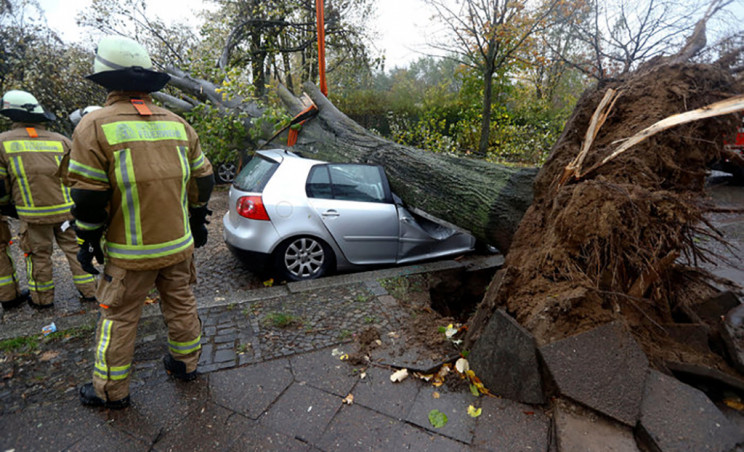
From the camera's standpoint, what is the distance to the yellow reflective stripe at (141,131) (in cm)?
218

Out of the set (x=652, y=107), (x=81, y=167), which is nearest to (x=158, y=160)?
(x=81, y=167)

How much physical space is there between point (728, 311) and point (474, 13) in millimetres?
8642

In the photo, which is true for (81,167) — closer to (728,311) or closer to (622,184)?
(622,184)

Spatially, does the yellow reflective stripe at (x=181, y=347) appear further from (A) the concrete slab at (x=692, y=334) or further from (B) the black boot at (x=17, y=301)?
(A) the concrete slab at (x=692, y=334)

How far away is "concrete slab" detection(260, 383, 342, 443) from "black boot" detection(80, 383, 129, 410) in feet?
2.76

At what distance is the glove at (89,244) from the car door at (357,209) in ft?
7.45

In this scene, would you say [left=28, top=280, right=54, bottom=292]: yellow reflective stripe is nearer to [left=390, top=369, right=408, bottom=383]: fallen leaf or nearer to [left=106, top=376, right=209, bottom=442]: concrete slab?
[left=106, top=376, right=209, bottom=442]: concrete slab

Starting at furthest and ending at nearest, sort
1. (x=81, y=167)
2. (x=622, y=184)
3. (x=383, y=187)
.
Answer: (x=383, y=187)
(x=622, y=184)
(x=81, y=167)

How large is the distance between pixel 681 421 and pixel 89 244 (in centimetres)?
336

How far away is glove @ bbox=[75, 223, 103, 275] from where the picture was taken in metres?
2.25

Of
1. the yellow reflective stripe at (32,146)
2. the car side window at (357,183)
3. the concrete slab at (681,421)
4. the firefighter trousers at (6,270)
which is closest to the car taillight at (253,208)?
the car side window at (357,183)

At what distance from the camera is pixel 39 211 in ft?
12.2

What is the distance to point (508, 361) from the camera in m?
2.45

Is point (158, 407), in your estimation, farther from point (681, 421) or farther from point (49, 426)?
point (681, 421)
